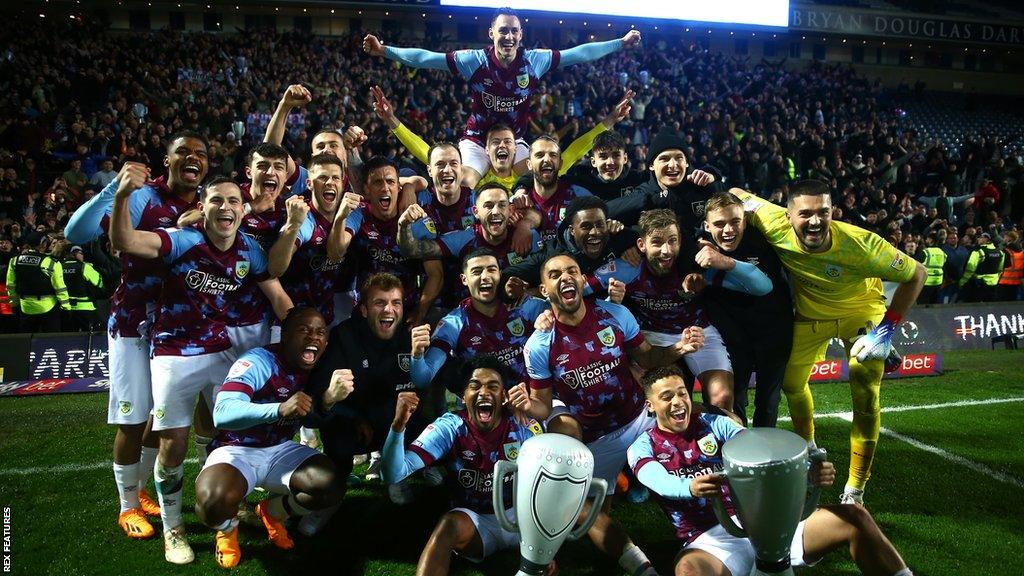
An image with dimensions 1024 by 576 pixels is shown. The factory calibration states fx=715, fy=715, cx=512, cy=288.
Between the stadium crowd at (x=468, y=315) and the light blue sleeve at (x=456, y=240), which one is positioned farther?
the light blue sleeve at (x=456, y=240)

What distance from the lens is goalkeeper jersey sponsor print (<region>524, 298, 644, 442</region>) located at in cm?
441

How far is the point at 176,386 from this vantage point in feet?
14.0

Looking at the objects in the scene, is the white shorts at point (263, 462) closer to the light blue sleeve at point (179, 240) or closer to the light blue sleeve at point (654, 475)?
the light blue sleeve at point (179, 240)

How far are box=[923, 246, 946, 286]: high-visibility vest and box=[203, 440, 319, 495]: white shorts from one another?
482 inches

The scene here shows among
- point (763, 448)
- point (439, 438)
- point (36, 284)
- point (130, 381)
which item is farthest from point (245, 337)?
point (36, 284)

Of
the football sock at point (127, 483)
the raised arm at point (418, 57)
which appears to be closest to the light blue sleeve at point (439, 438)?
the football sock at point (127, 483)

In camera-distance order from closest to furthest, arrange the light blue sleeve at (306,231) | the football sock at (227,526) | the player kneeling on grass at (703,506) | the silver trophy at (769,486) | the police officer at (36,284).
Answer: the silver trophy at (769,486), the player kneeling on grass at (703,506), the football sock at (227,526), the light blue sleeve at (306,231), the police officer at (36,284)

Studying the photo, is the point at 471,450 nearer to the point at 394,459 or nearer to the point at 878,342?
the point at 394,459

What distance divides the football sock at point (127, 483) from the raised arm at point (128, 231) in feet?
4.49

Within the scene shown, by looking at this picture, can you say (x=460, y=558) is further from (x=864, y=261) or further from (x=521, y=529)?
(x=864, y=261)

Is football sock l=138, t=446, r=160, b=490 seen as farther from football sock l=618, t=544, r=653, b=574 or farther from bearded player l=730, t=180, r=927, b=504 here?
bearded player l=730, t=180, r=927, b=504

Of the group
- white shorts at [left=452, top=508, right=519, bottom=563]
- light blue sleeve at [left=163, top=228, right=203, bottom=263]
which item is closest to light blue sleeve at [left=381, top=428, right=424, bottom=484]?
white shorts at [left=452, top=508, right=519, bottom=563]

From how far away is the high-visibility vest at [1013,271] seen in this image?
13.4m

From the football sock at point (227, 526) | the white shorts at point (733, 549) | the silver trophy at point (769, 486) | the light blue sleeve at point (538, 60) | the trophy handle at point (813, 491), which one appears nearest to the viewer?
the silver trophy at point (769, 486)
